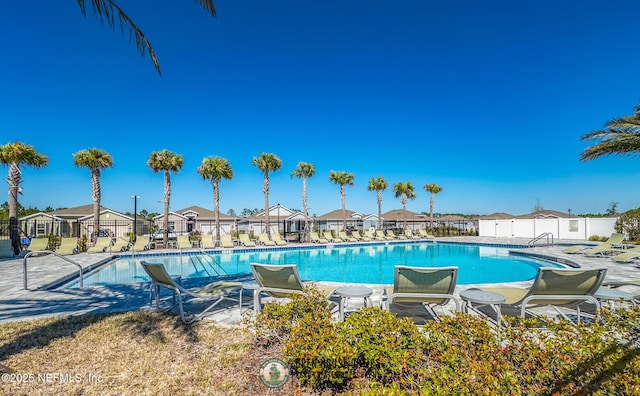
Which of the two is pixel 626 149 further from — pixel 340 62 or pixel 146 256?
pixel 146 256

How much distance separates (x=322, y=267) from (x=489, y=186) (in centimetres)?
4050

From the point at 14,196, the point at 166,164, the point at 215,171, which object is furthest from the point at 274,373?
the point at 215,171

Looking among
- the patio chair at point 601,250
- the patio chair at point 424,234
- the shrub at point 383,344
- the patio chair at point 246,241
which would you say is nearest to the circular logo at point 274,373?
the shrub at point 383,344

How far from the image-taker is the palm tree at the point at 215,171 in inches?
822

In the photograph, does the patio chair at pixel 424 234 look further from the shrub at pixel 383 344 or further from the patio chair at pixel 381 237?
the shrub at pixel 383 344

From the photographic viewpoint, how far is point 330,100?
2159 cm

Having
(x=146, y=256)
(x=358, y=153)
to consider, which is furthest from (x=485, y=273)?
(x=358, y=153)

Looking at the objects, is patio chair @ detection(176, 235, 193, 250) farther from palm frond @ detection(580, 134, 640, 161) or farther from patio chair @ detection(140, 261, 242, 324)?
palm frond @ detection(580, 134, 640, 161)

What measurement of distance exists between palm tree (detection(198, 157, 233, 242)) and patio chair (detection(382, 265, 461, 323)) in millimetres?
18525

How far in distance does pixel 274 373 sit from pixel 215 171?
19.7m

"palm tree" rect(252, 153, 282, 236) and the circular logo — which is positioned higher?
"palm tree" rect(252, 153, 282, 236)

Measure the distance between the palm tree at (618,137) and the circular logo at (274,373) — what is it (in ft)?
34.9

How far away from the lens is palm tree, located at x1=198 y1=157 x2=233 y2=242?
20875 mm

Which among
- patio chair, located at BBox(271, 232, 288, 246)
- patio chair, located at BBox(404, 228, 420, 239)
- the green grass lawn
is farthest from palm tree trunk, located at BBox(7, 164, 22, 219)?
patio chair, located at BBox(404, 228, 420, 239)
